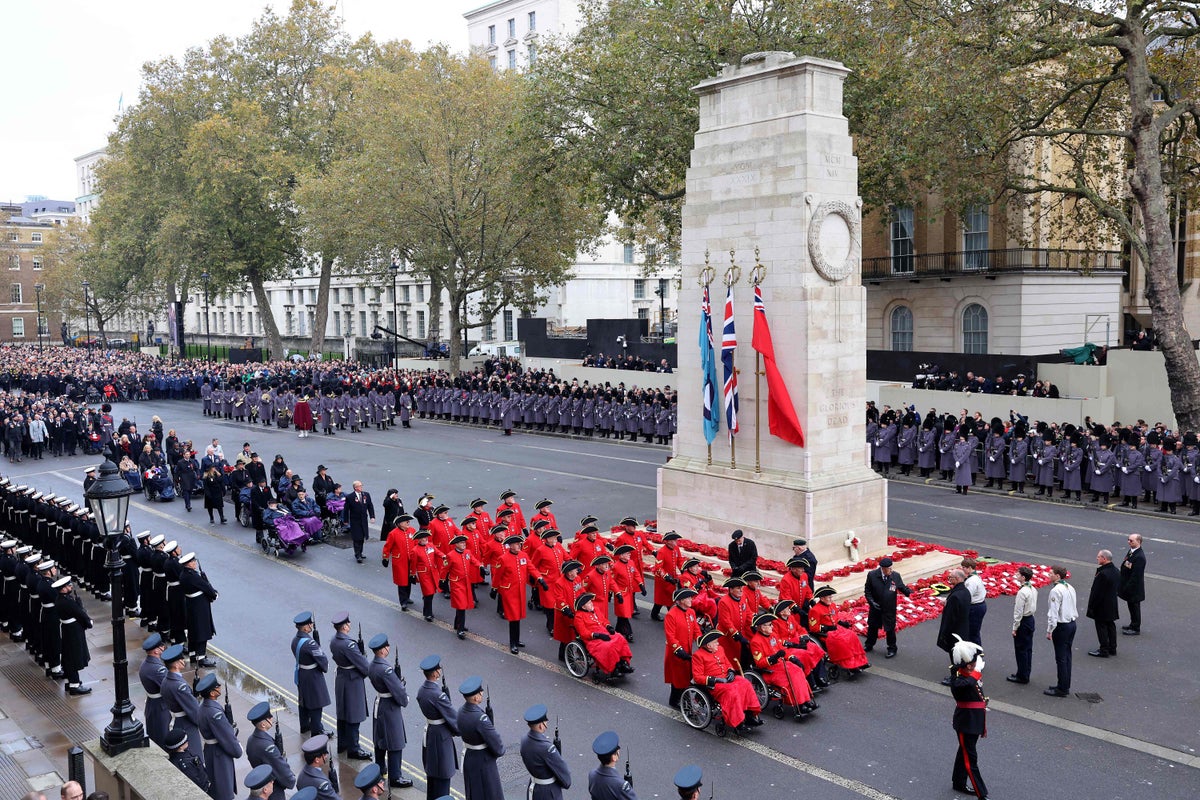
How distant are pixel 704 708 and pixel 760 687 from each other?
2.71 feet

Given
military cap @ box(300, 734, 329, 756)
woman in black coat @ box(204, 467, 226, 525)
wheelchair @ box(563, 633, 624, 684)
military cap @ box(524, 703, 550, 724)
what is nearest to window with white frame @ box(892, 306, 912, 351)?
woman in black coat @ box(204, 467, 226, 525)

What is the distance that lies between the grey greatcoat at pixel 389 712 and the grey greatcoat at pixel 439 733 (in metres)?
0.52

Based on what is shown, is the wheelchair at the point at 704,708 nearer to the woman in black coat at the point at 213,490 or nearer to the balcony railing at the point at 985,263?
the woman in black coat at the point at 213,490

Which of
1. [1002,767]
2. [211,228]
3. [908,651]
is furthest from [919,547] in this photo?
[211,228]

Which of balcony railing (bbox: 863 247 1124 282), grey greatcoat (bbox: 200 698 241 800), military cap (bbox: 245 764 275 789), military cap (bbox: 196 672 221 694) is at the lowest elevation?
grey greatcoat (bbox: 200 698 241 800)

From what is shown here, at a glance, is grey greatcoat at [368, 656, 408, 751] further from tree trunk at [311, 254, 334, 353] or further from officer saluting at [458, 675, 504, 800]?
tree trunk at [311, 254, 334, 353]

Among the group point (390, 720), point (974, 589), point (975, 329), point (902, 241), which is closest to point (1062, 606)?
point (974, 589)

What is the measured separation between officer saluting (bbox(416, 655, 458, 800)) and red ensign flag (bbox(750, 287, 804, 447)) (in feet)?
27.1

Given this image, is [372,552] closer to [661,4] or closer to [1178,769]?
[1178,769]

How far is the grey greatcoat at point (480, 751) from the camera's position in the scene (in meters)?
8.36

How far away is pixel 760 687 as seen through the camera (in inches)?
429

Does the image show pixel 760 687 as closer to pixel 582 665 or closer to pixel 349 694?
pixel 582 665

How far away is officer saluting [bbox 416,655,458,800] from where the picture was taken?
8.84m

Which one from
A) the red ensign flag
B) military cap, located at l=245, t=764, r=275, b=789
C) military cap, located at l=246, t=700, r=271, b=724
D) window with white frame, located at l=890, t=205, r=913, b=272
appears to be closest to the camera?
military cap, located at l=245, t=764, r=275, b=789
